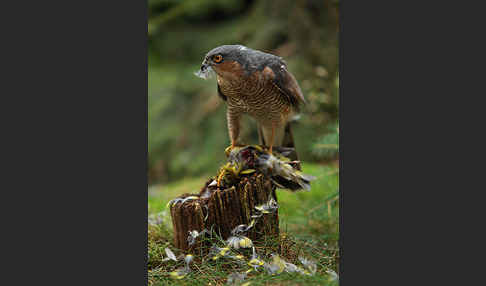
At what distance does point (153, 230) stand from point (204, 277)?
67 centimetres

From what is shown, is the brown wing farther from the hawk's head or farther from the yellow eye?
the yellow eye

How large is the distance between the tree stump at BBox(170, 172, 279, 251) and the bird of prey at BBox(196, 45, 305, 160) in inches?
16.9

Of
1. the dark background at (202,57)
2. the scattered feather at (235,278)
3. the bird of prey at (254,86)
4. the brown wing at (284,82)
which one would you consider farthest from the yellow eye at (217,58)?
the dark background at (202,57)

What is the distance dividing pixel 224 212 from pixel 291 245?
45 cm

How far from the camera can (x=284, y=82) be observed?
6.84ft

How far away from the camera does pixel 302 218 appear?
2812mm

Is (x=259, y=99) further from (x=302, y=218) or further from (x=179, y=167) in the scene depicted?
(x=179, y=167)

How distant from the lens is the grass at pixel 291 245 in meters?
1.66

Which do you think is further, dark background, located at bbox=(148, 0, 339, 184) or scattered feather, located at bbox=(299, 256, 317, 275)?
dark background, located at bbox=(148, 0, 339, 184)

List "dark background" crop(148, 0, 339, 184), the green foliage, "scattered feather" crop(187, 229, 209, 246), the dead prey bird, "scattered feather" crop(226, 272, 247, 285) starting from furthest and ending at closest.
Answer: "dark background" crop(148, 0, 339, 184)
the green foliage
the dead prey bird
"scattered feather" crop(187, 229, 209, 246)
"scattered feather" crop(226, 272, 247, 285)

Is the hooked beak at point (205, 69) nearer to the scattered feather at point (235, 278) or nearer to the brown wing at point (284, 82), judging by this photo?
the brown wing at point (284, 82)

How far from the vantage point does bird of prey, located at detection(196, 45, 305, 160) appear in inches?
72.2

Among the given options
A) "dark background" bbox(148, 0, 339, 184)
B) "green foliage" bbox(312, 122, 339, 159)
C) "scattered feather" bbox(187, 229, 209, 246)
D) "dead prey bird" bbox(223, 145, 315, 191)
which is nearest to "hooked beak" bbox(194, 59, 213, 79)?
"dead prey bird" bbox(223, 145, 315, 191)

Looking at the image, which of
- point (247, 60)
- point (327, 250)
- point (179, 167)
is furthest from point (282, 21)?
point (327, 250)
